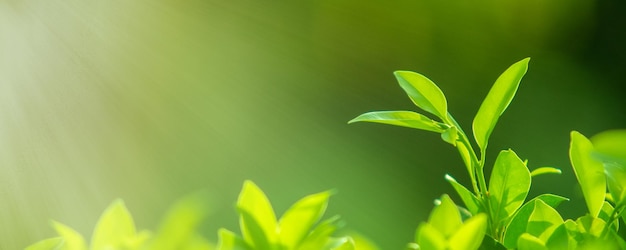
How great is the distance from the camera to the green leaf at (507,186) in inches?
11.7

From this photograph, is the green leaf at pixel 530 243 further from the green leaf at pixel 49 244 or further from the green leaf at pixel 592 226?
the green leaf at pixel 49 244

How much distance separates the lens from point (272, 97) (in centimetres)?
269

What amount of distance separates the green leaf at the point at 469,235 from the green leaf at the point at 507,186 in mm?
75

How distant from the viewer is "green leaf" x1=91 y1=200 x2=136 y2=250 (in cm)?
26

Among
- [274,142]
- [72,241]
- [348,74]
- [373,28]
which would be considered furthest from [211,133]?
[72,241]

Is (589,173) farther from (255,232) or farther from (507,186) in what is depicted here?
(255,232)

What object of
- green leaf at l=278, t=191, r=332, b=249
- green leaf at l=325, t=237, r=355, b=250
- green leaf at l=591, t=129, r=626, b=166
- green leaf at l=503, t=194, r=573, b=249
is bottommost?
green leaf at l=503, t=194, r=573, b=249

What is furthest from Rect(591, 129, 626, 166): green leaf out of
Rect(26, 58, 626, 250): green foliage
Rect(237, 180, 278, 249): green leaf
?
Rect(237, 180, 278, 249): green leaf

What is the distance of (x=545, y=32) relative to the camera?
2.50 m

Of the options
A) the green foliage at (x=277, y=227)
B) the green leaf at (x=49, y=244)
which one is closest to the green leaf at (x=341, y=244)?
the green foliage at (x=277, y=227)

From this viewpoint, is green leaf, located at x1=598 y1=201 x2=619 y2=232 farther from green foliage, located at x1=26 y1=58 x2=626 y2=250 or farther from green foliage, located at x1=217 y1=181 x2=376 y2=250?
green foliage, located at x1=217 y1=181 x2=376 y2=250

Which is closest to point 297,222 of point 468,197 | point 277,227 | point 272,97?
point 277,227

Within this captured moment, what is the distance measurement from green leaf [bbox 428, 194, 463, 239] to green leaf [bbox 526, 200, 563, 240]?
0.05 metres

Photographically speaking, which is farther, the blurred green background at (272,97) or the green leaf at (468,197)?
the blurred green background at (272,97)
